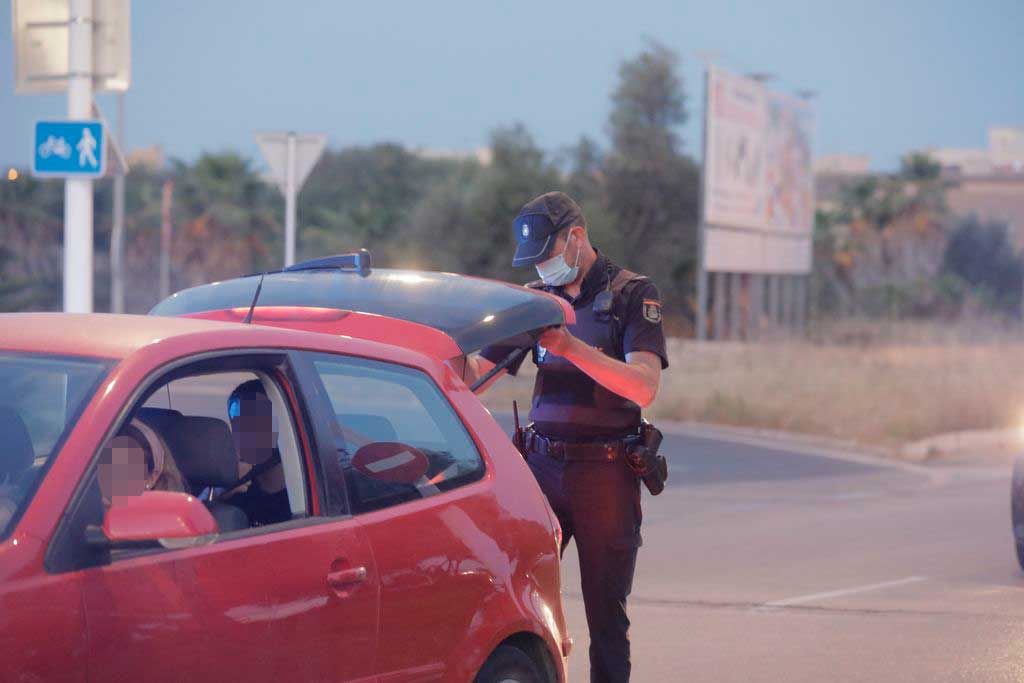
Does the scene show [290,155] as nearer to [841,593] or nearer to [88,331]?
[841,593]

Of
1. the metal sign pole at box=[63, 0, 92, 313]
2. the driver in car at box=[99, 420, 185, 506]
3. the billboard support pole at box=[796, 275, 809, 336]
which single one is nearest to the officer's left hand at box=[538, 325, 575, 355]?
the driver in car at box=[99, 420, 185, 506]

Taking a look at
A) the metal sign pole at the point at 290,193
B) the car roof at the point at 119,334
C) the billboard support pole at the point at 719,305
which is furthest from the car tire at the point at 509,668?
the billboard support pole at the point at 719,305

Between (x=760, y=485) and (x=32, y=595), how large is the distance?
14.0m

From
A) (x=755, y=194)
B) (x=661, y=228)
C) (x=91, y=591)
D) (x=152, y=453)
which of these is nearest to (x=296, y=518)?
(x=152, y=453)

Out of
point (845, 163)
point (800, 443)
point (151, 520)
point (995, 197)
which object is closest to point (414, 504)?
point (151, 520)

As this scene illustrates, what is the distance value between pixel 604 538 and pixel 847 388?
21.9 m

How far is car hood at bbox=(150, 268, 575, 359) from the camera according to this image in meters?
4.72

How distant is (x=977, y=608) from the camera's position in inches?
356

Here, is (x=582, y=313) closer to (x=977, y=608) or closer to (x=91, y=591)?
(x=91, y=591)

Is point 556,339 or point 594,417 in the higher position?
point 556,339

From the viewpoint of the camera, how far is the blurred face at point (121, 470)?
3.47m

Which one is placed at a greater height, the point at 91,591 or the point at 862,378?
the point at 91,591

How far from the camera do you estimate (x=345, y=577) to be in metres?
3.92

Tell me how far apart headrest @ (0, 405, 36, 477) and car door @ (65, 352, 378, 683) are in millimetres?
421
